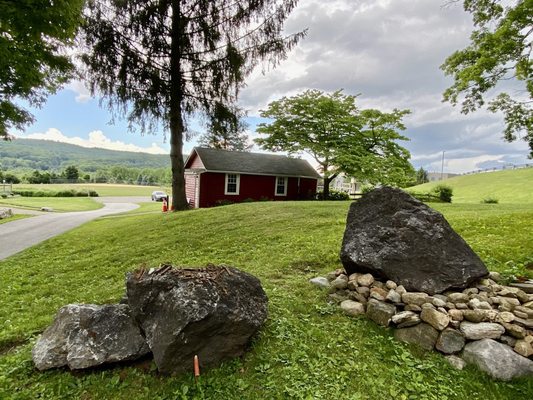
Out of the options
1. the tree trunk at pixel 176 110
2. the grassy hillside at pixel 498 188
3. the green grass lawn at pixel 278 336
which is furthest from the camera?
the grassy hillside at pixel 498 188

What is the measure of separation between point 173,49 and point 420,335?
13.5 meters

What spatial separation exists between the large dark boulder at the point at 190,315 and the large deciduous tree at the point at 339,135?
16.8 meters

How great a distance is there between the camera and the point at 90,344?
275 cm

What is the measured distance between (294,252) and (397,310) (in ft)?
9.62

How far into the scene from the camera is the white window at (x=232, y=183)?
19.7 meters

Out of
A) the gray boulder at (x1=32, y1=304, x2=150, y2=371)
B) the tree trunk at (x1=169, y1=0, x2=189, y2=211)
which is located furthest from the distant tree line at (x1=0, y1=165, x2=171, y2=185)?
the gray boulder at (x1=32, y1=304, x2=150, y2=371)

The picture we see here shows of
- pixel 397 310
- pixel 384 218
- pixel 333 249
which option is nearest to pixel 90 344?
pixel 397 310

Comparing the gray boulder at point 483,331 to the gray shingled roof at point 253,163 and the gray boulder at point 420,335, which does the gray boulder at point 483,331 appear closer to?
the gray boulder at point 420,335

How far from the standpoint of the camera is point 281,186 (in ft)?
71.5

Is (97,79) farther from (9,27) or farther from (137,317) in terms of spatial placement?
(137,317)

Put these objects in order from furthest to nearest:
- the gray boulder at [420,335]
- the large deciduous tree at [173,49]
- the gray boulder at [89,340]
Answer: the large deciduous tree at [173,49] → the gray boulder at [420,335] → the gray boulder at [89,340]

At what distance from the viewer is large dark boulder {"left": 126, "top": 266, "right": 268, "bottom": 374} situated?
8.14 feet

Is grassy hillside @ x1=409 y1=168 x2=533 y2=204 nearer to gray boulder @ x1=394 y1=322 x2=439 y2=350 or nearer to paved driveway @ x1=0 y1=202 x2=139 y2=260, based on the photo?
gray boulder @ x1=394 y1=322 x2=439 y2=350

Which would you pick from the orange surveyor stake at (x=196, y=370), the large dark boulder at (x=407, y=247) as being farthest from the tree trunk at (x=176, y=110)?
the orange surveyor stake at (x=196, y=370)
